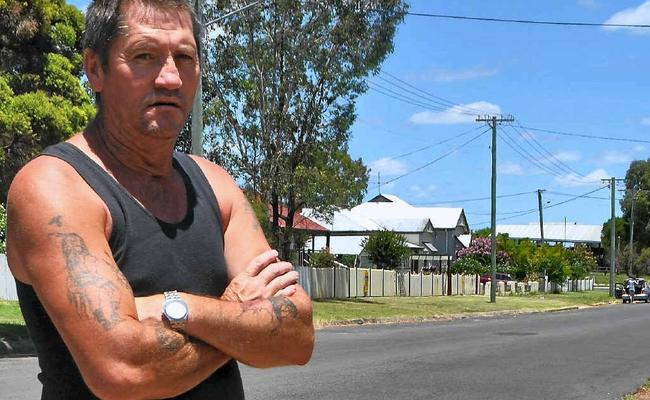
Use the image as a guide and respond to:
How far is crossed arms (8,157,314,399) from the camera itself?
1844 mm

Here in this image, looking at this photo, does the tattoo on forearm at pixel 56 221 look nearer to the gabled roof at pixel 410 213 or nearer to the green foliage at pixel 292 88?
the green foliage at pixel 292 88

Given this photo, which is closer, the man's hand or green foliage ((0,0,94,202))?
the man's hand

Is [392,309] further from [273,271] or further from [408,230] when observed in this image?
[408,230]

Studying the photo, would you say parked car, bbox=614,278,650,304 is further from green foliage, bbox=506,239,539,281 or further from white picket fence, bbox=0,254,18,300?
white picket fence, bbox=0,254,18,300

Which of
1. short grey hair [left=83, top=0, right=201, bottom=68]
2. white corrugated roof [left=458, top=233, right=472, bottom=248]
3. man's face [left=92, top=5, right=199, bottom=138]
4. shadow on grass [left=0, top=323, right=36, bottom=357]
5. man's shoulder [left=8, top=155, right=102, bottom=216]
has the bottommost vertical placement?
shadow on grass [left=0, top=323, right=36, bottom=357]

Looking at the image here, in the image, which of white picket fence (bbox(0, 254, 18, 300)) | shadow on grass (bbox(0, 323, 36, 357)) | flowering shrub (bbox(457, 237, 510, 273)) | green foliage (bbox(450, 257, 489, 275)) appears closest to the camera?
shadow on grass (bbox(0, 323, 36, 357))

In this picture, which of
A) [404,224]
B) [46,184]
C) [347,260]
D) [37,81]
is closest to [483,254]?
[404,224]

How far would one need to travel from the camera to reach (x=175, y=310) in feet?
6.34

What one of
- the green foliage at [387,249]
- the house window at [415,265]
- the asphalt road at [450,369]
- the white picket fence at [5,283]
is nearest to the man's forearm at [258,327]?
the asphalt road at [450,369]

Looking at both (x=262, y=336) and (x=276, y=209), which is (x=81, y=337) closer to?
(x=262, y=336)

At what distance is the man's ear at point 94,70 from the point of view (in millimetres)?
2143

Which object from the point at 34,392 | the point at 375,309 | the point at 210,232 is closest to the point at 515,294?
the point at 375,309

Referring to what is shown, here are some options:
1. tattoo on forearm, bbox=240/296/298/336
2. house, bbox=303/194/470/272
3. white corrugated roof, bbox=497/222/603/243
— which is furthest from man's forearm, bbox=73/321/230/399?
white corrugated roof, bbox=497/222/603/243

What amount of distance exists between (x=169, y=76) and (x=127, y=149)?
200 millimetres
